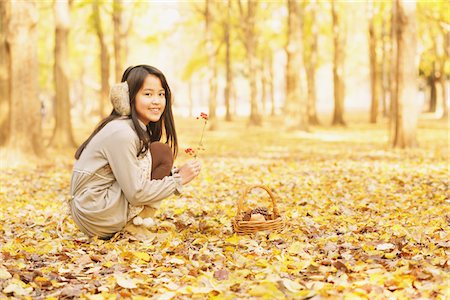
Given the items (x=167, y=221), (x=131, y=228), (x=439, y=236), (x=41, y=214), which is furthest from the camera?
(x=41, y=214)

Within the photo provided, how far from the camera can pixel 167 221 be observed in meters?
5.86

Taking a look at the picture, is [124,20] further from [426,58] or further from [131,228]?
[131,228]

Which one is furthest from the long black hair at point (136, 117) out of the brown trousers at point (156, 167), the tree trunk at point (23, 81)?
the tree trunk at point (23, 81)

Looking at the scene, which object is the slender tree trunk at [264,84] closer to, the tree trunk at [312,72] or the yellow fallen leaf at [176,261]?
the tree trunk at [312,72]

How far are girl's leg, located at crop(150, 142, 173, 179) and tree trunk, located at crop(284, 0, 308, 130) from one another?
15.6 meters

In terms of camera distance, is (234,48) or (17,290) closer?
(17,290)

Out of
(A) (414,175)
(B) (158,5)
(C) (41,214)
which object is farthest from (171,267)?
(B) (158,5)

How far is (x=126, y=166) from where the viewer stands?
180 inches

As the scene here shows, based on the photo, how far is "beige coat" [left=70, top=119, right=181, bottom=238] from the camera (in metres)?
4.60

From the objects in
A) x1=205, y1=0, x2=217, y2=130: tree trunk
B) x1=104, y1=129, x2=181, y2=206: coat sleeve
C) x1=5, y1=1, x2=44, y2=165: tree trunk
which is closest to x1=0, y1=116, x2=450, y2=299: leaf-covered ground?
x1=104, y1=129, x2=181, y2=206: coat sleeve

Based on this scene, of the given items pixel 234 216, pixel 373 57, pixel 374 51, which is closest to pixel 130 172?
pixel 234 216

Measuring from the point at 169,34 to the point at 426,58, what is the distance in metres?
15.4

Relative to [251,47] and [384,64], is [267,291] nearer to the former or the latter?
[251,47]

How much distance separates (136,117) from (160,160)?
0.43m
